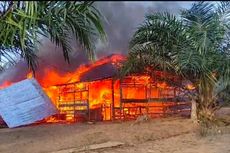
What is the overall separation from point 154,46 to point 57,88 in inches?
312

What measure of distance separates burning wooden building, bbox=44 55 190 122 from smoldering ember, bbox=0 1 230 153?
1.7 inches

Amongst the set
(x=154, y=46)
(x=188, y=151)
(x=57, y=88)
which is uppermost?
(x=154, y=46)

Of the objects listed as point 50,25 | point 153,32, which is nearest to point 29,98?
point 153,32

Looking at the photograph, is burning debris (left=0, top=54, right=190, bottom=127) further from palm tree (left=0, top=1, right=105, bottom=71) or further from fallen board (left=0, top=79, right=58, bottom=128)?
palm tree (left=0, top=1, right=105, bottom=71)

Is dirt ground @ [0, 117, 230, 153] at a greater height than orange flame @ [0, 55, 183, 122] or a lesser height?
lesser

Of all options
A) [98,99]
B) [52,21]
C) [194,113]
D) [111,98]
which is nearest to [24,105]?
[98,99]

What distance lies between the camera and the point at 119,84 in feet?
58.0

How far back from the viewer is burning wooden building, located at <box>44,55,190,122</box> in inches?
691

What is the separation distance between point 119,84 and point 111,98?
0.84 m

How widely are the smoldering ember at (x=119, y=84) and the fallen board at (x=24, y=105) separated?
0.04m

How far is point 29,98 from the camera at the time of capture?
17297mm

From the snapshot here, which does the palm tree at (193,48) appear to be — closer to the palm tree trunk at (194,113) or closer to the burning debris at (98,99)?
the palm tree trunk at (194,113)

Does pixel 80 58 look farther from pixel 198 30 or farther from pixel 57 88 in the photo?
pixel 198 30

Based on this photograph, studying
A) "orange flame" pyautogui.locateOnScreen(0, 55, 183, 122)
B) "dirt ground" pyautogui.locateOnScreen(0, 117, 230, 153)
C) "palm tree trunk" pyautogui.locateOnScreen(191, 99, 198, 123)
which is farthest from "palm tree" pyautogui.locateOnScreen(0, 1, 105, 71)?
"orange flame" pyautogui.locateOnScreen(0, 55, 183, 122)
